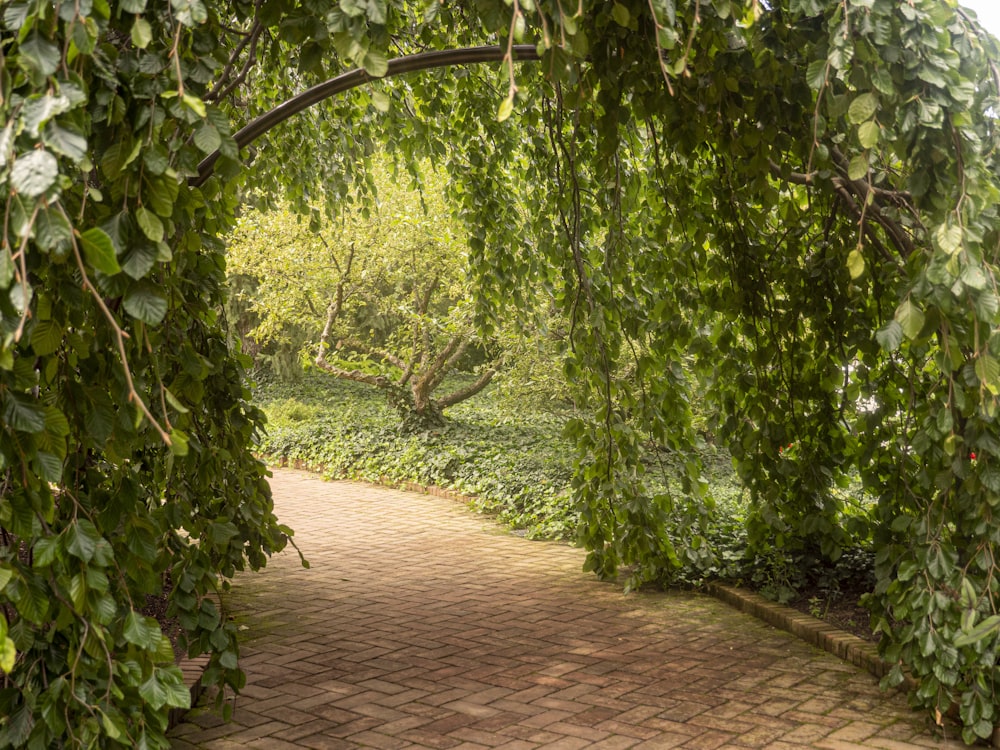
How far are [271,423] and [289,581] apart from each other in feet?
31.7

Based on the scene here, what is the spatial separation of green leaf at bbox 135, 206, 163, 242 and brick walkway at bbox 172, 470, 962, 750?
254 cm

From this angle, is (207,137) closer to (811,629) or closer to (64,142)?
(64,142)

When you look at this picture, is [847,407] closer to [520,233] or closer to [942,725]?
[942,725]

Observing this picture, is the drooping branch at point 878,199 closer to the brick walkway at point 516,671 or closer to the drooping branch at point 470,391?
the brick walkway at point 516,671

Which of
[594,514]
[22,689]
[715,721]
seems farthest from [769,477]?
[22,689]

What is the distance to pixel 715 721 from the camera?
13.9ft

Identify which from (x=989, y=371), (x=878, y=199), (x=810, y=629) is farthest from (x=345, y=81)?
(x=810, y=629)

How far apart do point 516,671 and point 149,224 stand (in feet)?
11.1

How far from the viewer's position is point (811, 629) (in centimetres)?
543

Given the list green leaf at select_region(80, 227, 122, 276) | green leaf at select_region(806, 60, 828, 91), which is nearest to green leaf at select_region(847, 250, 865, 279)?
green leaf at select_region(806, 60, 828, 91)

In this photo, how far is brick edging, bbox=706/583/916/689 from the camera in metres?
4.88

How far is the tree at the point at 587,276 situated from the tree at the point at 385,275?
3999mm

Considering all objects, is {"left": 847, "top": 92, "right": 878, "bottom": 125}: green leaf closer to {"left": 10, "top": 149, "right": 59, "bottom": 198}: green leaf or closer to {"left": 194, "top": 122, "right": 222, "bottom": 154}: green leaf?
{"left": 194, "top": 122, "right": 222, "bottom": 154}: green leaf

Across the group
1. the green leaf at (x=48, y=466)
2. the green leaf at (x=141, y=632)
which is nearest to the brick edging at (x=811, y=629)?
the green leaf at (x=141, y=632)
